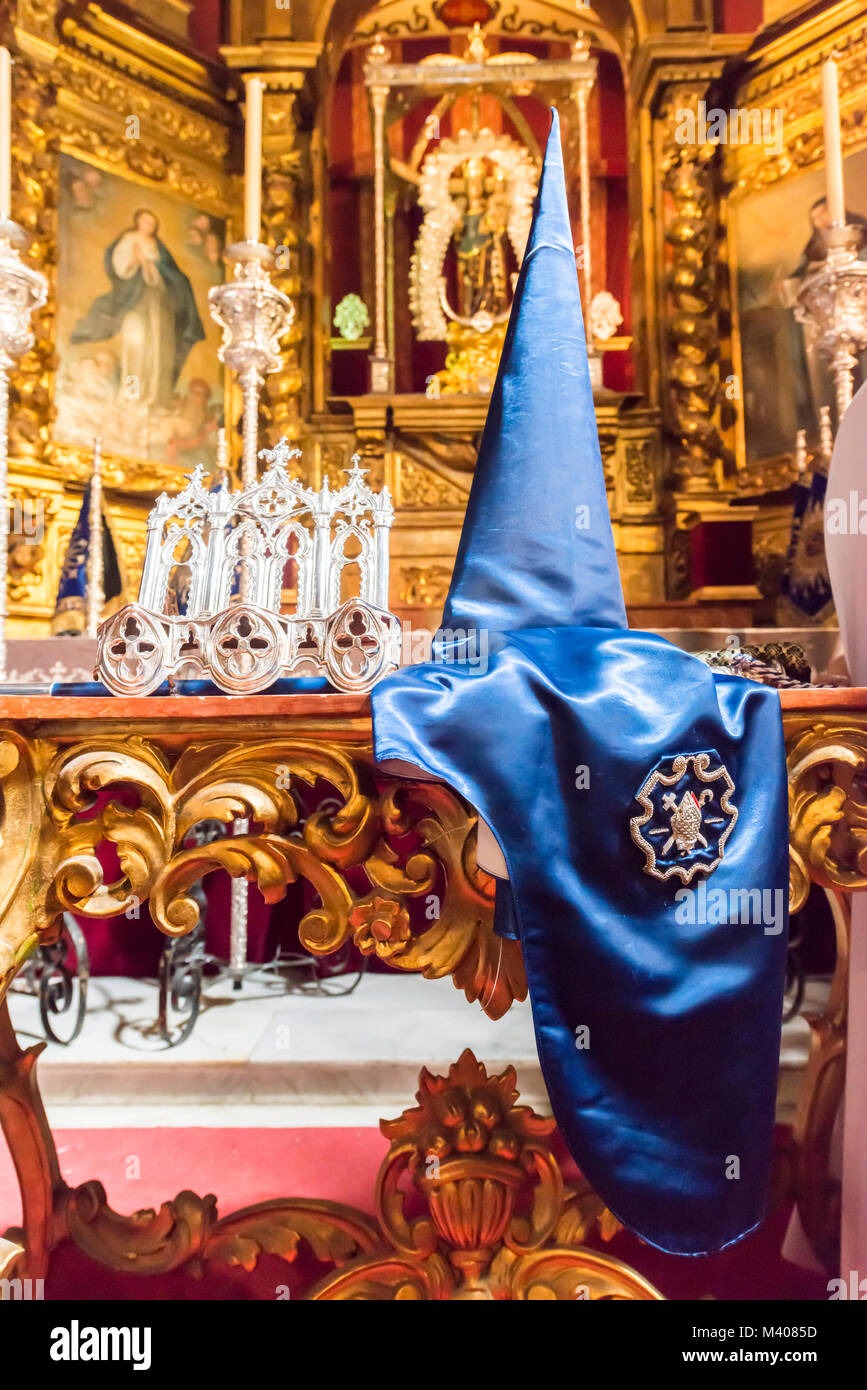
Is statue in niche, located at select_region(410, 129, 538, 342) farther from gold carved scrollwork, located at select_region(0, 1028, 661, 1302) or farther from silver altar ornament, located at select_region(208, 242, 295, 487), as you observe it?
gold carved scrollwork, located at select_region(0, 1028, 661, 1302)

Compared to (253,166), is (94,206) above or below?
above

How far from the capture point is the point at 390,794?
842 millimetres

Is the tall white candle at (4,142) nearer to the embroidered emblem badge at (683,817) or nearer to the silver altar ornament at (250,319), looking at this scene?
the silver altar ornament at (250,319)

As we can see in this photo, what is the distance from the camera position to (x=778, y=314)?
411cm

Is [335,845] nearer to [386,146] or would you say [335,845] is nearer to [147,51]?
[386,146]

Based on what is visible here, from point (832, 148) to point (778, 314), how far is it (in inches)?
114

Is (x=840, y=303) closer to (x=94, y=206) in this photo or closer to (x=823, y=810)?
(x=823, y=810)

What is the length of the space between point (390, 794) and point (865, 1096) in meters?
0.74

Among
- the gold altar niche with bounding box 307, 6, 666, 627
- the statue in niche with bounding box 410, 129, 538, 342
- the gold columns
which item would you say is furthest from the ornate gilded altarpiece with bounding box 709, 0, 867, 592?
the gold columns

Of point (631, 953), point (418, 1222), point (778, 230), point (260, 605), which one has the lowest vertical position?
point (418, 1222)

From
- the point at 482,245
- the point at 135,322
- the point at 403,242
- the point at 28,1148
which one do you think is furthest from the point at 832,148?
the point at 135,322

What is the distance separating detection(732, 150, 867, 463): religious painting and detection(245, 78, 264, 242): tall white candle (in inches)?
127

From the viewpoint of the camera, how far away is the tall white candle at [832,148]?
1498mm

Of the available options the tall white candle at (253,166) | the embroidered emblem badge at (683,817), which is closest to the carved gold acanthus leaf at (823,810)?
the embroidered emblem badge at (683,817)
